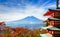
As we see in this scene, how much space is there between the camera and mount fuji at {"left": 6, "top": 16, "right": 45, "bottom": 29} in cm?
341

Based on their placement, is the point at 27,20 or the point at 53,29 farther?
the point at 27,20

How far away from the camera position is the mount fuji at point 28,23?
3.41 metres

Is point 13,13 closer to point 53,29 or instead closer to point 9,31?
point 9,31

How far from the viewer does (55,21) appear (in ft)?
7.38

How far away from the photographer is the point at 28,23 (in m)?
3.45

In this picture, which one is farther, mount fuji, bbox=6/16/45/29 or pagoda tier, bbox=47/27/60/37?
mount fuji, bbox=6/16/45/29

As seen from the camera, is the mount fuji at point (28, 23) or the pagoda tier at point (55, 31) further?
the mount fuji at point (28, 23)

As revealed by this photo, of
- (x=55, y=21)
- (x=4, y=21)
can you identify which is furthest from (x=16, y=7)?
(x=55, y=21)

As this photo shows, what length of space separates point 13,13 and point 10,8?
0.33 ft

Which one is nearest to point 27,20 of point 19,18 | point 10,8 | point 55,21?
point 19,18

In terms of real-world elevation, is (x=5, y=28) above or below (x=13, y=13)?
below

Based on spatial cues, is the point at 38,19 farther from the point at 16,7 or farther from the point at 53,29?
the point at 53,29

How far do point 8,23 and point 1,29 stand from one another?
16cm

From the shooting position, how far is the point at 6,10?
3.46 meters
